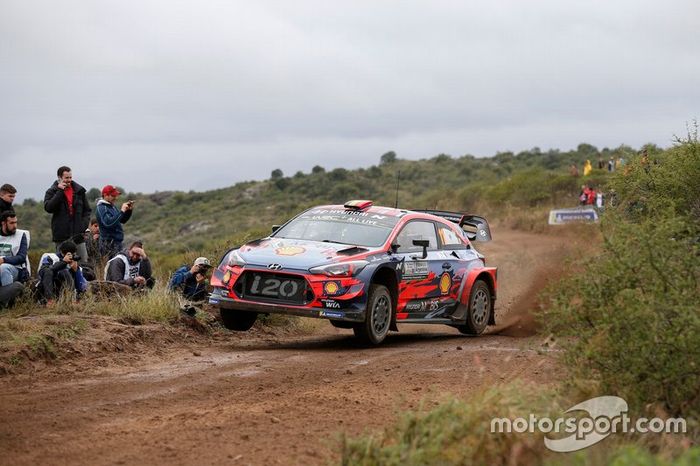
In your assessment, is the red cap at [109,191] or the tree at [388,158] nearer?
the red cap at [109,191]

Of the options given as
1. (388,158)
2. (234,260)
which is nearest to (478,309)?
(234,260)

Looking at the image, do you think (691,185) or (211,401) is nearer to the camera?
(211,401)

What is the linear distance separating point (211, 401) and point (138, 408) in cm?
66

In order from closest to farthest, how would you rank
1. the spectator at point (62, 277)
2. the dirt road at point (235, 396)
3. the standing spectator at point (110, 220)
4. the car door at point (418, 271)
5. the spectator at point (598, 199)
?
1. the dirt road at point (235, 396)
2. the spectator at point (62, 277)
3. the car door at point (418, 271)
4. the standing spectator at point (110, 220)
5. the spectator at point (598, 199)

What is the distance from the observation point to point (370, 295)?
12523mm

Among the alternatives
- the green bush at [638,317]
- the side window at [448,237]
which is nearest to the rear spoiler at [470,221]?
the side window at [448,237]

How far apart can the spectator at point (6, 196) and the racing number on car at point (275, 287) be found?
425 centimetres

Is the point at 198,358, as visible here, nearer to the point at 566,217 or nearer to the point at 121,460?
the point at 121,460

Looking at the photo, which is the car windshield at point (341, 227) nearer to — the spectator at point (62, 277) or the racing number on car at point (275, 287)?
the racing number on car at point (275, 287)

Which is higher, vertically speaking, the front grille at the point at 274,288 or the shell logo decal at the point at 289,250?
the shell logo decal at the point at 289,250

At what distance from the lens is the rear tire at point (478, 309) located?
49.0ft

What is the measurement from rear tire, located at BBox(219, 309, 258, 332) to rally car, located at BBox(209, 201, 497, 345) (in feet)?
0.04

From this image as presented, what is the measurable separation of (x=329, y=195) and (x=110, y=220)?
44.4m

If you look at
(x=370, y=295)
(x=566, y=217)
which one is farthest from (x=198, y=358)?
(x=566, y=217)
